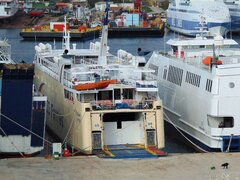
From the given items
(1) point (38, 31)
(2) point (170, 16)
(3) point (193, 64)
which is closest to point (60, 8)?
(2) point (170, 16)

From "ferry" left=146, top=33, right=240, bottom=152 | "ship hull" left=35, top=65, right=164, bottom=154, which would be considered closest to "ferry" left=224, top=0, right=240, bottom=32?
"ferry" left=146, top=33, right=240, bottom=152

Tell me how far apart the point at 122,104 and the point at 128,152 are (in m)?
1.90

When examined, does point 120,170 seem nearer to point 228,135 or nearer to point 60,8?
point 228,135

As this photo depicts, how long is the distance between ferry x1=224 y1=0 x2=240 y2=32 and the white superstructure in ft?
268

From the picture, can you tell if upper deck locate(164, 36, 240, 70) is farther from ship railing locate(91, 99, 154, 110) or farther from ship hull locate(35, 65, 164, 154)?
ship hull locate(35, 65, 164, 154)

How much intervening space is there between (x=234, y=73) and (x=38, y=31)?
69.7 m

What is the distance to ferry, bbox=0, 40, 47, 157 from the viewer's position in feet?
107

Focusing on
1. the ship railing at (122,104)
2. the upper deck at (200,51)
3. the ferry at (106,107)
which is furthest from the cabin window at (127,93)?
the upper deck at (200,51)

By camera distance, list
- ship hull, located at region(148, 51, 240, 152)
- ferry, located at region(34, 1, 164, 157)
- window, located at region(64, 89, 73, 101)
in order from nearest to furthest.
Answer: ferry, located at region(34, 1, 164, 157) → ship hull, located at region(148, 51, 240, 152) → window, located at region(64, 89, 73, 101)

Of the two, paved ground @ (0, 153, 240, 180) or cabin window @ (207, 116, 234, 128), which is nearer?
paved ground @ (0, 153, 240, 180)

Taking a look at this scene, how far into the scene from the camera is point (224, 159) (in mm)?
31125

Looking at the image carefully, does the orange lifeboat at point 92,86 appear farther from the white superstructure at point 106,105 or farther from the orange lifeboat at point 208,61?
the orange lifeboat at point 208,61

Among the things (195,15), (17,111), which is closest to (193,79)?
(17,111)

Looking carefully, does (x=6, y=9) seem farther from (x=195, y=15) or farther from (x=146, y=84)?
(x=146, y=84)
